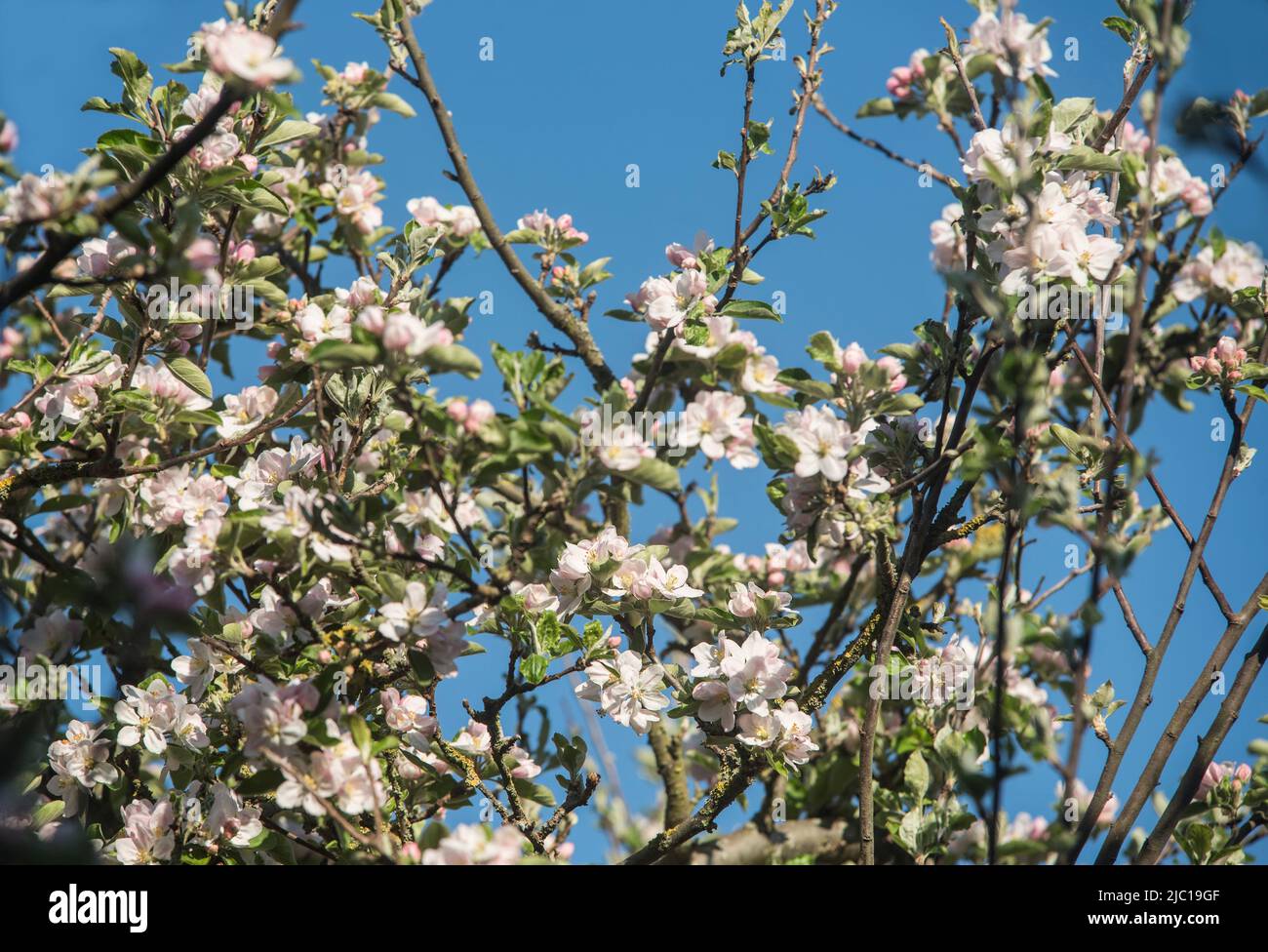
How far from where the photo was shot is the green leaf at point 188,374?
2.45 meters

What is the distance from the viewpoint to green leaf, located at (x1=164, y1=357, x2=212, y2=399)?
245 cm

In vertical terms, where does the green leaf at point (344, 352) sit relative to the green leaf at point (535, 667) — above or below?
above

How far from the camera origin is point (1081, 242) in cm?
214

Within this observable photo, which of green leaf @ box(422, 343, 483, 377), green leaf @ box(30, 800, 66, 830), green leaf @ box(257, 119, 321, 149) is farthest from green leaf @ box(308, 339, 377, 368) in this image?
green leaf @ box(30, 800, 66, 830)

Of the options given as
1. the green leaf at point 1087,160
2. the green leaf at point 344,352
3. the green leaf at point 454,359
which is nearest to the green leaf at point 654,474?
the green leaf at point 454,359

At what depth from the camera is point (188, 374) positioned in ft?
8.05

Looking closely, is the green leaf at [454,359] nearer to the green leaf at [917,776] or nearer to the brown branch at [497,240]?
the brown branch at [497,240]

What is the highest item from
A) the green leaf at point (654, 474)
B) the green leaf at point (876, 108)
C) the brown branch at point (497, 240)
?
the green leaf at point (876, 108)

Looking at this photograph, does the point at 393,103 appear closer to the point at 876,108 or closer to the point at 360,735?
the point at 876,108

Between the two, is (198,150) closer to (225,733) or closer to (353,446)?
(353,446)

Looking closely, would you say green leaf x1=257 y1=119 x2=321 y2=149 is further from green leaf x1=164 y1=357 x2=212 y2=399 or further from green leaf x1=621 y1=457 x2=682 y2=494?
green leaf x1=621 y1=457 x2=682 y2=494
